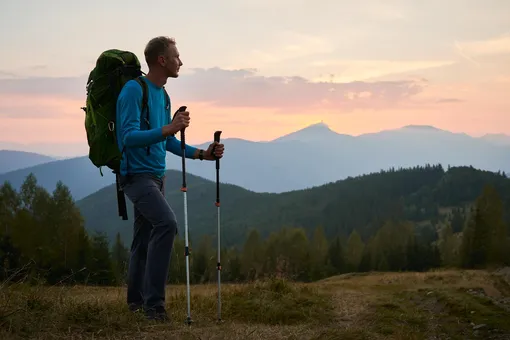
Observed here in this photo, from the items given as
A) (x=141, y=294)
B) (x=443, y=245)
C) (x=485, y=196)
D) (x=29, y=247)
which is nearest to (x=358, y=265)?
(x=443, y=245)

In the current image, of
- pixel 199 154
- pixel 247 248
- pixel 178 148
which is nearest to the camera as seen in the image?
pixel 199 154

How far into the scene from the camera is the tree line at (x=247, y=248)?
4759 cm

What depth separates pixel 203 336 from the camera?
18.4 ft

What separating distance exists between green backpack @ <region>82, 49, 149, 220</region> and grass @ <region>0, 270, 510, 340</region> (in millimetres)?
1775

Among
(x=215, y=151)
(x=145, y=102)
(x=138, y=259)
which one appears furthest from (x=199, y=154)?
(x=138, y=259)

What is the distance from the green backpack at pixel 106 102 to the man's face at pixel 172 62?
0.37 meters

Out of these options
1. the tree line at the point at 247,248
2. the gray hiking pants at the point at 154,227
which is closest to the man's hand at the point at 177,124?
the gray hiking pants at the point at 154,227

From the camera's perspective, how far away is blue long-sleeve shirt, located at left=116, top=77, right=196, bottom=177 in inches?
249

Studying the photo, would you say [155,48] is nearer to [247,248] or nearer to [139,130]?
[139,130]

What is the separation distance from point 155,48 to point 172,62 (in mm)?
280

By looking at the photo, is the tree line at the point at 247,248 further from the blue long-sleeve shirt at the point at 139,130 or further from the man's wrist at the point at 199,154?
the man's wrist at the point at 199,154

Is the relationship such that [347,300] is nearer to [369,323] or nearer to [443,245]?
[369,323]

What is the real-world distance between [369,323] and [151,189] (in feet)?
14.6

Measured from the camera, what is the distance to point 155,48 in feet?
22.3
